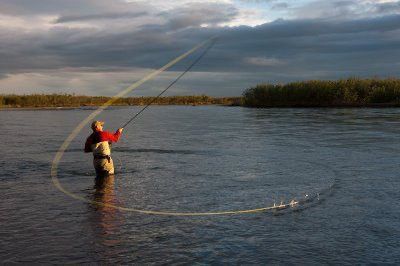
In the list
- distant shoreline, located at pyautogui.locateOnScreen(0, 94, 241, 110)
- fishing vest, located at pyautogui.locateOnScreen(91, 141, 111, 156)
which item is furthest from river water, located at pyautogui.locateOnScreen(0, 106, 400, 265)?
distant shoreline, located at pyautogui.locateOnScreen(0, 94, 241, 110)

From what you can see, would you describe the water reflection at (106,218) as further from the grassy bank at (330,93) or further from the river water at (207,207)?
the grassy bank at (330,93)

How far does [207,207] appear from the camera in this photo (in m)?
9.84

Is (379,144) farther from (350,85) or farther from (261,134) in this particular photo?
(350,85)

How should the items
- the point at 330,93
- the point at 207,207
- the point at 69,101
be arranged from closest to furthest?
the point at 207,207
the point at 330,93
the point at 69,101

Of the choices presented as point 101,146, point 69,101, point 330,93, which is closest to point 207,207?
point 101,146

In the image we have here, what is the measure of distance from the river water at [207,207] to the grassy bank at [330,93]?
4257 centimetres

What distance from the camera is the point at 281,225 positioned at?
27.8ft

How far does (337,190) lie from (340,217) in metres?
2.53

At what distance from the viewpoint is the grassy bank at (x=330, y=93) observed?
59.3 metres

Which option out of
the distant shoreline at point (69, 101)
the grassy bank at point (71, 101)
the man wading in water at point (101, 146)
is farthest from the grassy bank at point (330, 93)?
the man wading in water at point (101, 146)

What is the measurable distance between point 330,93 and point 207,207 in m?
55.1

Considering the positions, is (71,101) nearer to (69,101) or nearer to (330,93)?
(69,101)

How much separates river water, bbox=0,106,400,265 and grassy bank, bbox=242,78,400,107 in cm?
4257

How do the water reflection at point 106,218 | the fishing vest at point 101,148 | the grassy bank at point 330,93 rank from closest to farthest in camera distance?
the water reflection at point 106,218 < the fishing vest at point 101,148 < the grassy bank at point 330,93
